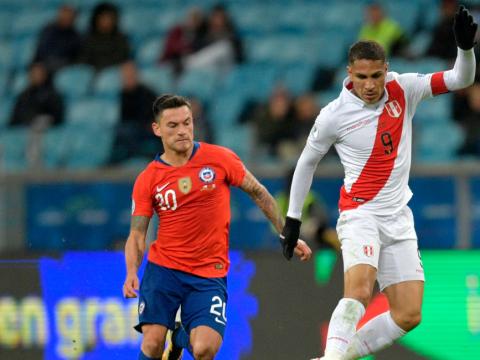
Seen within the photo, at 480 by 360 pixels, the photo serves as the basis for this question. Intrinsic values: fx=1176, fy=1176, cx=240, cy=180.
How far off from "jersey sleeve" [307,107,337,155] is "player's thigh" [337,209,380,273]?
0.43m

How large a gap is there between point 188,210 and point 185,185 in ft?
0.51

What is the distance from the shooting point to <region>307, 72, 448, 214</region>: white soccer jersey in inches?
275

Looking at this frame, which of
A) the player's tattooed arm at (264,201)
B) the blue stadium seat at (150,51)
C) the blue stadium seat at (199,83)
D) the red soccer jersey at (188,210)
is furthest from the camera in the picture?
the blue stadium seat at (150,51)

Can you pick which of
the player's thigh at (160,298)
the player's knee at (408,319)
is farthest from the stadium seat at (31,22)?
the player's knee at (408,319)

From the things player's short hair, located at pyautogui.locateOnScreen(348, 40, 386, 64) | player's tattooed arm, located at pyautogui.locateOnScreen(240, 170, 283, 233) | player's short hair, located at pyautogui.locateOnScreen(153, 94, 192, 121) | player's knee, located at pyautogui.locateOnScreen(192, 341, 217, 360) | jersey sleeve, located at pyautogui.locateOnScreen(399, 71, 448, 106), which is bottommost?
player's knee, located at pyautogui.locateOnScreen(192, 341, 217, 360)

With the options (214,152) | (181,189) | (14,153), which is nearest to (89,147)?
(14,153)

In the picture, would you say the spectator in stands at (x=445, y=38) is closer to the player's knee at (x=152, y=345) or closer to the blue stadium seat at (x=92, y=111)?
the blue stadium seat at (x=92, y=111)

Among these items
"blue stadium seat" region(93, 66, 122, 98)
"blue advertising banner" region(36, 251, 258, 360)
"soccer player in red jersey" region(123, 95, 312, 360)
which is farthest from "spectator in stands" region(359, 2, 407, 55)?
"soccer player in red jersey" region(123, 95, 312, 360)

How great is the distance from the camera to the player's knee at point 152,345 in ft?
23.5

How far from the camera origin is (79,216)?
10.8 meters

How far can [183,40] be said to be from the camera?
1371cm

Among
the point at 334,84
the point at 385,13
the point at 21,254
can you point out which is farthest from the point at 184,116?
the point at 385,13

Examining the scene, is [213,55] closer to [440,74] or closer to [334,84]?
[334,84]

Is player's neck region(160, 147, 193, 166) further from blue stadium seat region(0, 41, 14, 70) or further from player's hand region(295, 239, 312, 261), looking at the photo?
blue stadium seat region(0, 41, 14, 70)
